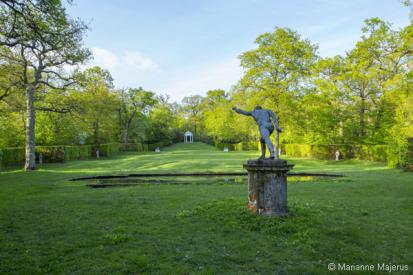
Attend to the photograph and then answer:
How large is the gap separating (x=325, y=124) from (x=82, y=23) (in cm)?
2248

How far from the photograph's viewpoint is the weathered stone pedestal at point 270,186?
567 centimetres

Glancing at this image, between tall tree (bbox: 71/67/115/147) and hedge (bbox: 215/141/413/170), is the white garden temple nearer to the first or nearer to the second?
tall tree (bbox: 71/67/115/147)

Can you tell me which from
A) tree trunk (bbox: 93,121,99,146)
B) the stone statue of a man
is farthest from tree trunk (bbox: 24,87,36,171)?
the stone statue of a man

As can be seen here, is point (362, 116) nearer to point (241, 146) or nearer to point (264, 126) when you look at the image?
point (264, 126)

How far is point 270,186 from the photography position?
5.69 meters

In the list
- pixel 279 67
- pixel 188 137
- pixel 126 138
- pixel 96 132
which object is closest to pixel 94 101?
pixel 96 132

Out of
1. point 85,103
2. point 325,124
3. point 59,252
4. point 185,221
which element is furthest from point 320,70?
point 59,252

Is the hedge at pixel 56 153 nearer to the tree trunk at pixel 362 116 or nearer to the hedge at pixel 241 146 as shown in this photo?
the hedge at pixel 241 146

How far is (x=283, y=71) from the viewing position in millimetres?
23406

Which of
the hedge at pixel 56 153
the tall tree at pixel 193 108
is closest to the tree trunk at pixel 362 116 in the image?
the hedge at pixel 56 153

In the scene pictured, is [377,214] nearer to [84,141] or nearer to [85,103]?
[85,103]

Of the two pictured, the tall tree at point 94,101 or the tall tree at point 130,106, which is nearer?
the tall tree at point 94,101

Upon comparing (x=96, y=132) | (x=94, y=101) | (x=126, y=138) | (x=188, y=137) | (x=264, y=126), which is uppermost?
(x=94, y=101)

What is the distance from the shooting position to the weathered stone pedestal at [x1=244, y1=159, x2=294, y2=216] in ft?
18.6
